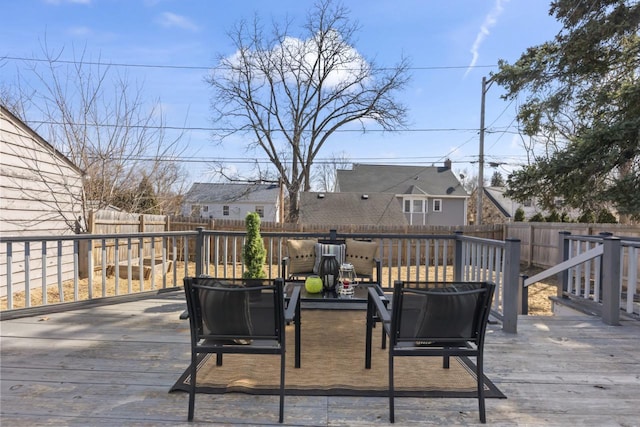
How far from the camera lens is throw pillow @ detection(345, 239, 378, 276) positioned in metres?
4.45

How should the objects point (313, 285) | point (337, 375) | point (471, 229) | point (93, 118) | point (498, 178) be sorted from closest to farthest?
point (337, 375)
point (313, 285)
point (93, 118)
point (471, 229)
point (498, 178)

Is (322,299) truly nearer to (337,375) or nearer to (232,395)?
(337,375)

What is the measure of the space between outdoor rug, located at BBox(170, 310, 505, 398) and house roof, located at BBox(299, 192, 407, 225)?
1561 cm

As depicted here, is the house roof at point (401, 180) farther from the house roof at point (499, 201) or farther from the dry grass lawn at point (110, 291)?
the dry grass lawn at point (110, 291)

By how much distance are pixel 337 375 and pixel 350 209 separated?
17.5m

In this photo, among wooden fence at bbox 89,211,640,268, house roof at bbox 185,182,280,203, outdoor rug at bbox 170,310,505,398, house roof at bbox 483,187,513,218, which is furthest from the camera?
house roof at bbox 483,187,513,218

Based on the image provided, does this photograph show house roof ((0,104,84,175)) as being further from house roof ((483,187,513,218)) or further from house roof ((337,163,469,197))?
house roof ((483,187,513,218))

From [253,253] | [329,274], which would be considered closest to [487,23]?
[253,253]

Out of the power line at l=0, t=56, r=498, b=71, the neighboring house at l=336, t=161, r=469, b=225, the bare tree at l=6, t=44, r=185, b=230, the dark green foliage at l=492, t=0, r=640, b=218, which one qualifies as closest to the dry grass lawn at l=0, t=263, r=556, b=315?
the bare tree at l=6, t=44, r=185, b=230

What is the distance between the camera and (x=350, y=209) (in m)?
19.9

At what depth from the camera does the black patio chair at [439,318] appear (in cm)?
190

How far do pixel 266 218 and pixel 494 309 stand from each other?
2216cm

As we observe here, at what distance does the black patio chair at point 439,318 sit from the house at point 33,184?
702 cm

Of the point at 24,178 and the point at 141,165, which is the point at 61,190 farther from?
the point at 141,165
